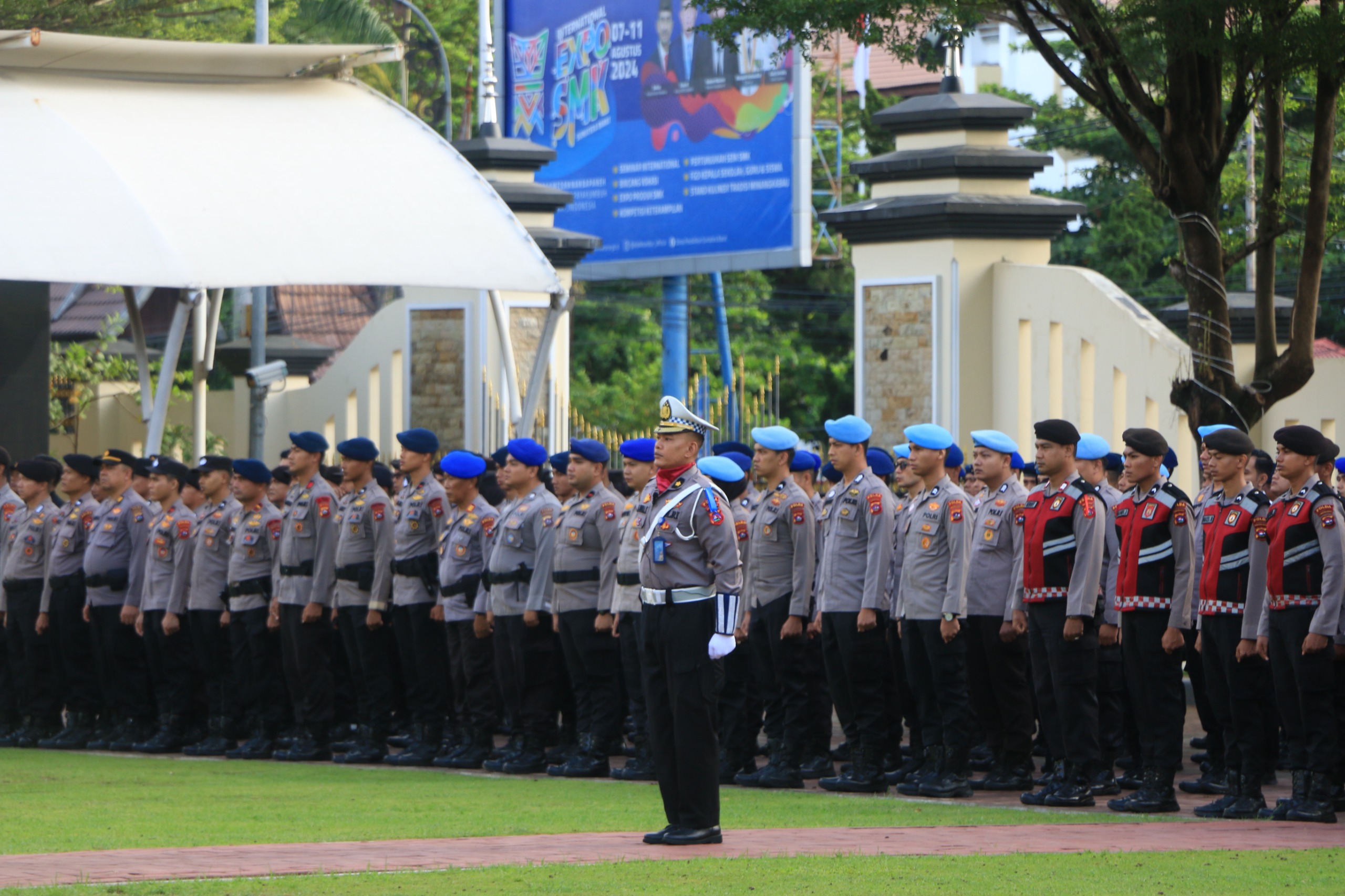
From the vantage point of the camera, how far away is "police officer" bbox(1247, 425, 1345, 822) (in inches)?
354

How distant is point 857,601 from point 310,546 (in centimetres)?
393

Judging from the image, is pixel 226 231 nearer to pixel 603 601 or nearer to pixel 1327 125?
pixel 603 601

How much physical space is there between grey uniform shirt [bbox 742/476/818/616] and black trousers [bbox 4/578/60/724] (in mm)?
5731

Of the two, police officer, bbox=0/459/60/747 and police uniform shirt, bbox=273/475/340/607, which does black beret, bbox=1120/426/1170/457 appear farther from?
police officer, bbox=0/459/60/747

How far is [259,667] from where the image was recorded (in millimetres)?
12836

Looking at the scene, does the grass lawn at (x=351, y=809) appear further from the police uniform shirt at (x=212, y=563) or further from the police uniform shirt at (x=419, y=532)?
the police uniform shirt at (x=212, y=563)

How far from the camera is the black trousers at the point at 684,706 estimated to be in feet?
26.2

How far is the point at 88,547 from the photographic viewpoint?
13.7m

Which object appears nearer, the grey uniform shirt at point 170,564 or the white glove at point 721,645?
the white glove at point 721,645

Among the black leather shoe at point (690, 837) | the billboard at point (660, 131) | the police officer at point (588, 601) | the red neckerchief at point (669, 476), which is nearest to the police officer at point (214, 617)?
the police officer at point (588, 601)

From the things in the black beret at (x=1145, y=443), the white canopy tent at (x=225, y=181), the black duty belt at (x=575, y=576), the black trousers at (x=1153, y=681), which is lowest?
the black trousers at (x=1153, y=681)

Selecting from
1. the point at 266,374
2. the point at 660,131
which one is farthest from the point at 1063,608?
the point at 660,131

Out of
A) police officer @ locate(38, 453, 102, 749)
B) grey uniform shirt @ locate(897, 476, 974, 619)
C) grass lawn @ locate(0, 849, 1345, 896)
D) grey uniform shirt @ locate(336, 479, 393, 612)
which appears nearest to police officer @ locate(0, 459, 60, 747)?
police officer @ locate(38, 453, 102, 749)

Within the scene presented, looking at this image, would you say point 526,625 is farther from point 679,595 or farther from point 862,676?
point 679,595
